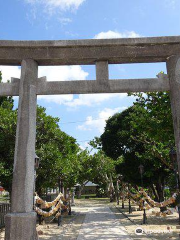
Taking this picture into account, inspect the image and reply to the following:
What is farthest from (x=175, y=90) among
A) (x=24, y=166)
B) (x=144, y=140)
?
(x=144, y=140)

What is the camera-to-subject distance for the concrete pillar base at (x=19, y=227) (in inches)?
210

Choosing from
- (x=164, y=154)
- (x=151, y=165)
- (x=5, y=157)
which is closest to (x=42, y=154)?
(x=5, y=157)

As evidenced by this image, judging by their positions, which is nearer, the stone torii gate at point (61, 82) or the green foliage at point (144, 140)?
the stone torii gate at point (61, 82)

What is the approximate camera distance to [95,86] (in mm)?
6285

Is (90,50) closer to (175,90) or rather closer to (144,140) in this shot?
(175,90)

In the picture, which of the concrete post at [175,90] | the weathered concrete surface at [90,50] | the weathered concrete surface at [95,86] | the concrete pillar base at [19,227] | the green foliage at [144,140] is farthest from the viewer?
the green foliage at [144,140]

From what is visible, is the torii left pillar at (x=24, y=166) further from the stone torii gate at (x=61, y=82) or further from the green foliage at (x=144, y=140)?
the green foliage at (x=144, y=140)

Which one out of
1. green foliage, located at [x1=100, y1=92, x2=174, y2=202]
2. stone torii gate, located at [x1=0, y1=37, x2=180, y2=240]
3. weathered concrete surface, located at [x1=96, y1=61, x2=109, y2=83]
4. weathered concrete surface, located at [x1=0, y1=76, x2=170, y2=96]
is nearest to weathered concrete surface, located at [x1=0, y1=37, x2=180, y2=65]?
stone torii gate, located at [x1=0, y1=37, x2=180, y2=240]

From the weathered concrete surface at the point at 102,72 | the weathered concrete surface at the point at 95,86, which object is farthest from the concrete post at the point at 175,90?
the weathered concrete surface at the point at 102,72

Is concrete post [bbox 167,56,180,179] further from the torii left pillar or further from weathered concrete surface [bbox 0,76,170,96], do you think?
the torii left pillar

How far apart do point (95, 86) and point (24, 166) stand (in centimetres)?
290

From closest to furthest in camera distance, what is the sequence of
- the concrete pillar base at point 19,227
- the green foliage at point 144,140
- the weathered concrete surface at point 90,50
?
the concrete pillar base at point 19,227 → the weathered concrete surface at point 90,50 → the green foliage at point 144,140

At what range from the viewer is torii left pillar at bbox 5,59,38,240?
539cm

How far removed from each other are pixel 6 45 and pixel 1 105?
7.01m
